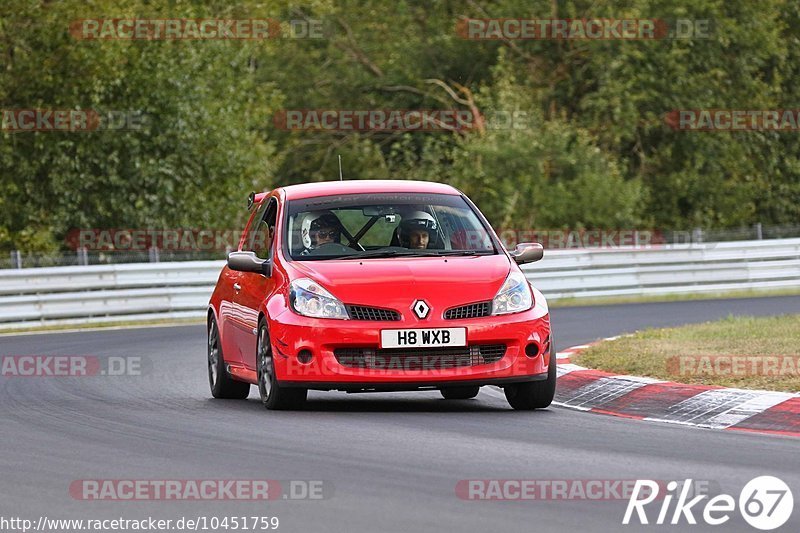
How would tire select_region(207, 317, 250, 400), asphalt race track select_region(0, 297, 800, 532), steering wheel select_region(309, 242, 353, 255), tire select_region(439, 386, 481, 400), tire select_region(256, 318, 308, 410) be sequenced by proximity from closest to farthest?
1. asphalt race track select_region(0, 297, 800, 532)
2. tire select_region(256, 318, 308, 410)
3. steering wheel select_region(309, 242, 353, 255)
4. tire select_region(439, 386, 481, 400)
5. tire select_region(207, 317, 250, 400)

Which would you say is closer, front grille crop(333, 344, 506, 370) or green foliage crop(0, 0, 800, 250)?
front grille crop(333, 344, 506, 370)

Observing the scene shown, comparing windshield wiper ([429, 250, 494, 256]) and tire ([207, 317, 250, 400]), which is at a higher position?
windshield wiper ([429, 250, 494, 256])

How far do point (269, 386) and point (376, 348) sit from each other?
102cm

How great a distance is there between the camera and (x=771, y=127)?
45.5 meters

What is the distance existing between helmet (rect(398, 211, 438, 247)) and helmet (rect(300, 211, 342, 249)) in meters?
0.45

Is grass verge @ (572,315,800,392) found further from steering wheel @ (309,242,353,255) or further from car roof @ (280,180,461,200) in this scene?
steering wheel @ (309,242,353,255)

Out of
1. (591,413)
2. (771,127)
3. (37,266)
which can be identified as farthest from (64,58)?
(591,413)

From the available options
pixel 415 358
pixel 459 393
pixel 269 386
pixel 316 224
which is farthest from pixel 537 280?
pixel 415 358

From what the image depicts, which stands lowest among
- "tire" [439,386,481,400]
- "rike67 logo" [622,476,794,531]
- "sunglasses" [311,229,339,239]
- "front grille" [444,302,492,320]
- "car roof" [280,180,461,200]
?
"tire" [439,386,481,400]

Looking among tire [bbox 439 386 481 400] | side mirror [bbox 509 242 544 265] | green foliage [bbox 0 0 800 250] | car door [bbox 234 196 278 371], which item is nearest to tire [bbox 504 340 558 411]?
side mirror [bbox 509 242 544 265]

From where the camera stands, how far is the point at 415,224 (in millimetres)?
12578

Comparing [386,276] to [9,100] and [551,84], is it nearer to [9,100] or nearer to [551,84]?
[9,100]

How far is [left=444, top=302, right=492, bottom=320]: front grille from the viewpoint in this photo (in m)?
11.4

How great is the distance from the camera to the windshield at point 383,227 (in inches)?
486
